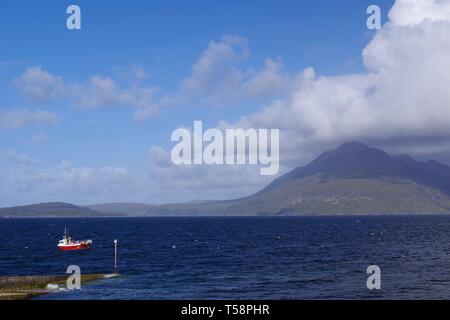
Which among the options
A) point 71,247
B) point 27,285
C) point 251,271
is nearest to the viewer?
point 27,285

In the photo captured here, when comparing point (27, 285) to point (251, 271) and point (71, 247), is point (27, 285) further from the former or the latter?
point (71, 247)

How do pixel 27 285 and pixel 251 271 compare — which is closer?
pixel 27 285

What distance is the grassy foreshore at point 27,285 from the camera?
245 feet

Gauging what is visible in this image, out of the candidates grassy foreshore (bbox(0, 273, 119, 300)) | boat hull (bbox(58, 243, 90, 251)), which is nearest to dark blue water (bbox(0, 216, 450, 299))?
boat hull (bbox(58, 243, 90, 251))

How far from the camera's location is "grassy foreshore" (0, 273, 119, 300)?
74.6 meters

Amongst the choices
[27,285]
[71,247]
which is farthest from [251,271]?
[71,247]

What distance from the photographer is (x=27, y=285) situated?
3282 inches

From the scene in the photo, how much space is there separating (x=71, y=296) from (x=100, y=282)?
14.4 meters

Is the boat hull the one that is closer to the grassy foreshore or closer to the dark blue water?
the dark blue water

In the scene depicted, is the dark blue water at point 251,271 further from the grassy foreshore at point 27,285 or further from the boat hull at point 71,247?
the grassy foreshore at point 27,285

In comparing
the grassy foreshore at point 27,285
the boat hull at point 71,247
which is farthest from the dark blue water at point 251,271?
the grassy foreshore at point 27,285

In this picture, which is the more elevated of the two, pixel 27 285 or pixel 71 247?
pixel 27 285

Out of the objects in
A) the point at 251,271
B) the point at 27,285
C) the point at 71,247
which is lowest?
the point at 71,247
